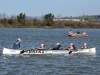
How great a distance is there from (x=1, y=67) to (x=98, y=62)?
9.82m

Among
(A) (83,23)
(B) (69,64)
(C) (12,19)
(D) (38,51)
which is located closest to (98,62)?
(B) (69,64)

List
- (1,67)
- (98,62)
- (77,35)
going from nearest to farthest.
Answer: (1,67) → (98,62) → (77,35)

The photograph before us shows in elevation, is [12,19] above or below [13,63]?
above

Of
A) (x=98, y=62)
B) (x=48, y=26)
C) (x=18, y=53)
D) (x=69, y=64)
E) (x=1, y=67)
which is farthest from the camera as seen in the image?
(x=48, y=26)

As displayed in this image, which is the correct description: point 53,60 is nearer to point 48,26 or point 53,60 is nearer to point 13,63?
point 13,63

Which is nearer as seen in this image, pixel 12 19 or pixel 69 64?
pixel 69 64

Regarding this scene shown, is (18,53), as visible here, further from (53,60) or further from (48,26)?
(48,26)

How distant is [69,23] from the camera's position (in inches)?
5906

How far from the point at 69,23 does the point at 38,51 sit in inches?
4559

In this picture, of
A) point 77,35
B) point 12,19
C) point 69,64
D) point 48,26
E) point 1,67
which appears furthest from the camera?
point 48,26

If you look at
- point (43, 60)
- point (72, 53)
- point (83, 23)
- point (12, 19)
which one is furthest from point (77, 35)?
point (83, 23)

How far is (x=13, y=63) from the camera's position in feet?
95.7

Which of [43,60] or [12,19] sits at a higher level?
[12,19]

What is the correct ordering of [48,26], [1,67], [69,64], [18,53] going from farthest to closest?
1. [48,26]
2. [18,53]
3. [69,64]
4. [1,67]
